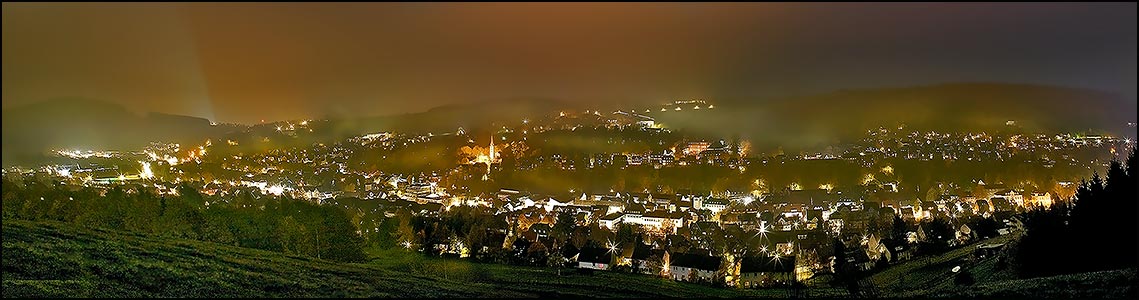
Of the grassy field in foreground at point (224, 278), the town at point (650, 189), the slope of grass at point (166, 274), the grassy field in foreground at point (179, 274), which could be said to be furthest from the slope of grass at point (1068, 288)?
the slope of grass at point (166, 274)

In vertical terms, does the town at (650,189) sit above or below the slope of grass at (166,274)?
above

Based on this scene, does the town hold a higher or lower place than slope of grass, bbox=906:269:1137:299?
higher

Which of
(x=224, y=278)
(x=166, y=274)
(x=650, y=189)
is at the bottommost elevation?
(x=224, y=278)

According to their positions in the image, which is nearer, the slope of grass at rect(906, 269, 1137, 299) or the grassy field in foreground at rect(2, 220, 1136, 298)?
the slope of grass at rect(906, 269, 1137, 299)

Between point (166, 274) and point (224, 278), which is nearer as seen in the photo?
point (166, 274)

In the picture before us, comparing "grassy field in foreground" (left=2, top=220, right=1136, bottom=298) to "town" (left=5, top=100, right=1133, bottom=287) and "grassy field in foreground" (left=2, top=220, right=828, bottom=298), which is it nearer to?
"grassy field in foreground" (left=2, top=220, right=828, bottom=298)

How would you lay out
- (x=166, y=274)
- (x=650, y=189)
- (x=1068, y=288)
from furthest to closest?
(x=650, y=189), (x=166, y=274), (x=1068, y=288)

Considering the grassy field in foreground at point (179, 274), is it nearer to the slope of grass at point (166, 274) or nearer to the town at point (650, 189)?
the slope of grass at point (166, 274)

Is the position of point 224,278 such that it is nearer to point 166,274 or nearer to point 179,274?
point 179,274

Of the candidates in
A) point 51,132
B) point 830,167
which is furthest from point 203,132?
point 830,167

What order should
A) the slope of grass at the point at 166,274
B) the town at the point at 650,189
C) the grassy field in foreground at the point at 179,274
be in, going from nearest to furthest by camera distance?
the slope of grass at the point at 166,274 < the grassy field in foreground at the point at 179,274 < the town at the point at 650,189

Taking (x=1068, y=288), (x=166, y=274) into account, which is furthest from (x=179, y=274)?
(x=1068, y=288)

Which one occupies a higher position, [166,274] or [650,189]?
[650,189]

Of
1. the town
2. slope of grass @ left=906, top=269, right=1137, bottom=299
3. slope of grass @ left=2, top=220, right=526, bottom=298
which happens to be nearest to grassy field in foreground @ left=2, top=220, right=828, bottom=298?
slope of grass @ left=2, top=220, right=526, bottom=298
